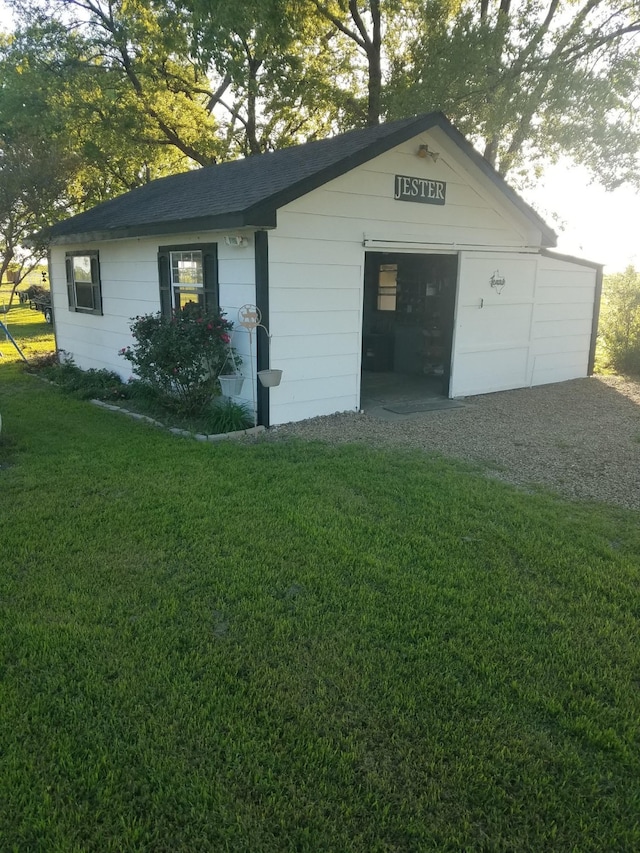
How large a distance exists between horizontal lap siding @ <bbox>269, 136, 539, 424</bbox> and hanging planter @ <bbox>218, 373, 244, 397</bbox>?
0.42 m

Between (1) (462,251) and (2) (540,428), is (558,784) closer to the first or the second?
(2) (540,428)

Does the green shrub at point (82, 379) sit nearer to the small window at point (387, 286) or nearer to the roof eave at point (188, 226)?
the roof eave at point (188, 226)

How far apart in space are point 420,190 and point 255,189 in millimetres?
2337

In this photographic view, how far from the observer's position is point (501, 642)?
315 cm

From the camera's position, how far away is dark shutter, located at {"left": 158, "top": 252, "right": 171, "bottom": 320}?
862cm

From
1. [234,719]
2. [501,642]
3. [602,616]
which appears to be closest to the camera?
[234,719]

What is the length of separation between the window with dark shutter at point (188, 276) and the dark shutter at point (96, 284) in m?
2.34

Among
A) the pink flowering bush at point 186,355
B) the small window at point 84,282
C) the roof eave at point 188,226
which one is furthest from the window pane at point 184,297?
the small window at point 84,282

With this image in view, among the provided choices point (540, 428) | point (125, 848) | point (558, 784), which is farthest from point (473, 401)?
point (125, 848)

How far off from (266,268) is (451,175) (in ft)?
11.4

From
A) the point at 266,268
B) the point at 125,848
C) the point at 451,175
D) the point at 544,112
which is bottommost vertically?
the point at 125,848

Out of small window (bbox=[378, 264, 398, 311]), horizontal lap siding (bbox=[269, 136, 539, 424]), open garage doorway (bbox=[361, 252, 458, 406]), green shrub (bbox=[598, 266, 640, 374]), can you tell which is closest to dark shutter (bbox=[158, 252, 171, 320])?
horizontal lap siding (bbox=[269, 136, 539, 424])

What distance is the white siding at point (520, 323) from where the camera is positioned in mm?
9508

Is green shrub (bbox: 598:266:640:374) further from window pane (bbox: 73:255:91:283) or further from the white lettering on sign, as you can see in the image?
window pane (bbox: 73:255:91:283)
